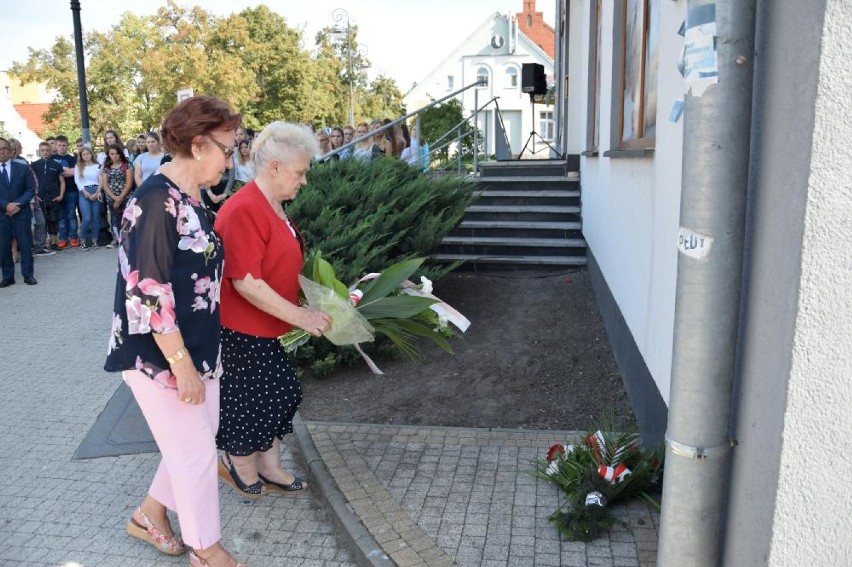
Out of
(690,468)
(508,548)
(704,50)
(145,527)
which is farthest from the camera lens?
(145,527)

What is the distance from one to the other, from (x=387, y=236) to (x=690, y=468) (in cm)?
536

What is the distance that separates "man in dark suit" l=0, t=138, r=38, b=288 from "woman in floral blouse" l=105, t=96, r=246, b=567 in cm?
817

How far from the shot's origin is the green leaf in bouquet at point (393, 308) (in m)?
3.96

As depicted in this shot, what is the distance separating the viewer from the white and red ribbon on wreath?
3.58 metres

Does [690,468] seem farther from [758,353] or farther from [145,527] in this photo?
[145,527]

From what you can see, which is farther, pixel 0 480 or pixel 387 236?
pixel 387 236

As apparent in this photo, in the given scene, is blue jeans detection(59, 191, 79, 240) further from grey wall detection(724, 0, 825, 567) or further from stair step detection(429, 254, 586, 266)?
grey wall detection(724, 0, 825, 567)

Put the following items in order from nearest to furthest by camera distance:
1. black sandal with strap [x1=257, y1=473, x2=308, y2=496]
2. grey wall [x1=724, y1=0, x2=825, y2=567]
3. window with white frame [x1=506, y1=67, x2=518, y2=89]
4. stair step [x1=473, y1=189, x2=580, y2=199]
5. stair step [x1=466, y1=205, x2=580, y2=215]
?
grey wall [x1=724, y1=0, x2=825, y2=567]
black sandal with strap [x1=257, y1=473, x2=308, y2=496]
stair step [x1=466, y1=205, x2=580, y2=215]
stair step [x1=473, y1=189, x2=580, y2=199]
window with white frame [x1=506, y1=67, x2=518, y2=89]

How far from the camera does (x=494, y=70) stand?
190 feet

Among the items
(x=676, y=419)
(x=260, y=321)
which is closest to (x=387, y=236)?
(x=260, y=321)

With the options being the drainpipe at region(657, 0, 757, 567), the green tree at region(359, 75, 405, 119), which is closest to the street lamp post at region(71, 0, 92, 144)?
the drainpipe at region(657, 0, 757, 567)

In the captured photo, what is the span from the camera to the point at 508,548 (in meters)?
3.38

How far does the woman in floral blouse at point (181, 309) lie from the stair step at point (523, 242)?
673cm

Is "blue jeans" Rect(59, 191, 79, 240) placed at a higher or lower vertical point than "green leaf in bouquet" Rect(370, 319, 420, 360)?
lower
